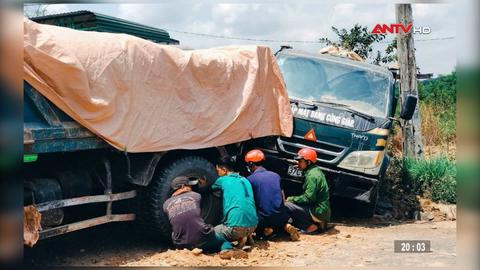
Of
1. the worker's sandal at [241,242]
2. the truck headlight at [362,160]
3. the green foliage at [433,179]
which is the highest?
the truck headlight at [362,160]

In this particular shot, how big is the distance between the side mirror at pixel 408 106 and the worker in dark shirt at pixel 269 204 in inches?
88.9

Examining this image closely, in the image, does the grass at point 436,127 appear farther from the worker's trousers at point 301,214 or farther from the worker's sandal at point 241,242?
the worker's sandal at point 241,242

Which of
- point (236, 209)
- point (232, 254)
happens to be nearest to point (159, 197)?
point (236, 209)

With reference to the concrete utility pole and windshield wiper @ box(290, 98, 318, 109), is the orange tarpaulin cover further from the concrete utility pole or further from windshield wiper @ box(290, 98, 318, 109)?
the concrete utility pole

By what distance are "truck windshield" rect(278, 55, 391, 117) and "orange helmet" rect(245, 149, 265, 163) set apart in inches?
53.2

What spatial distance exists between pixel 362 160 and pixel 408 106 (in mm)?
1072

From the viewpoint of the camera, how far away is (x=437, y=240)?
6.94 m

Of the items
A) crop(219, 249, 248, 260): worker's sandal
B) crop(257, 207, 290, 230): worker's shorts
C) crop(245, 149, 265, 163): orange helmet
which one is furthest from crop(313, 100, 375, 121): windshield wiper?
crop(219, 249, 248, 260): worker's sandal

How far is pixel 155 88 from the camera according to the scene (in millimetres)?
5633

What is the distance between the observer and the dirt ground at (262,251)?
5520 mm

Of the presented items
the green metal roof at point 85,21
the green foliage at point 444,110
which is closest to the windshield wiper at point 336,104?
the green metal roof at point 85,21

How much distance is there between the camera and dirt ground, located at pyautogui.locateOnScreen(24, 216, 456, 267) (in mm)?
5520

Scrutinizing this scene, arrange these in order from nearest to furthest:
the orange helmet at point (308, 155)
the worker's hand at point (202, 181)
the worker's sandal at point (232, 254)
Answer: the worker's sandal at point (232, 254) < the worker's hand at point (202, 181) < the orange helmet at point (308, 155)

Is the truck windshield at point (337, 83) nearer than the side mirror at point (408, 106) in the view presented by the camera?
No
